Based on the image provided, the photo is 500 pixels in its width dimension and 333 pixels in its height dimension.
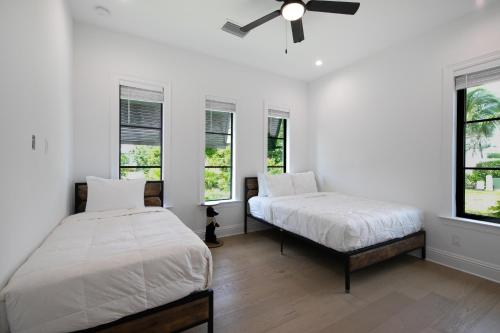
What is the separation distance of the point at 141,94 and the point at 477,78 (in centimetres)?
421

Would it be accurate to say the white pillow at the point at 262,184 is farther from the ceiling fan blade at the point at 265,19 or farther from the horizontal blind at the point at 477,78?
the horizontal blind at the point at 477,78

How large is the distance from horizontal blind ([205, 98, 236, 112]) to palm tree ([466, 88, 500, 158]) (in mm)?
3213

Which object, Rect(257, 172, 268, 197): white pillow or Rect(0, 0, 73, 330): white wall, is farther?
Rect(257, 172, 268, 197): white pillow

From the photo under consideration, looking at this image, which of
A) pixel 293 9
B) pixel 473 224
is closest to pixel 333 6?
pixel 293 9

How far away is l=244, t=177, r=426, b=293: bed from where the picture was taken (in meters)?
2.35

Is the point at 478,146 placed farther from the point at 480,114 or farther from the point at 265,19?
the point at 265,19

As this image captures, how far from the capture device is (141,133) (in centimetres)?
339

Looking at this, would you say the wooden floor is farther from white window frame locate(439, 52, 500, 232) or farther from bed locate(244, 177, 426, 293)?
white window frame locate(439, 52, 500, 232)

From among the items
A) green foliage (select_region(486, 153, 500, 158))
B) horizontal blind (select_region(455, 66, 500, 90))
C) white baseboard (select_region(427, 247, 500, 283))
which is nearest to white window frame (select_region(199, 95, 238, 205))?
white baseboard (select_region(427, 247, 500, 283))

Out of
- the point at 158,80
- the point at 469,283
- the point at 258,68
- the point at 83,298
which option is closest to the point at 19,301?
the point at 83,298

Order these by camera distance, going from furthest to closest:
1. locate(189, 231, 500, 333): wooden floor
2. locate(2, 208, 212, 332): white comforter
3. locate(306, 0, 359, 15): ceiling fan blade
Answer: locate(306, 0, 359, 15): ceiling fan blade → locate(189, 231, 500, 333): wooden floor → locate(2, 208, 212, 332): white comforter

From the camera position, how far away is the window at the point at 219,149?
12.8 feet

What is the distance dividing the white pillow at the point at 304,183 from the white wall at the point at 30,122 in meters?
3.36

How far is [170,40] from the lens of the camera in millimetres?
3361
